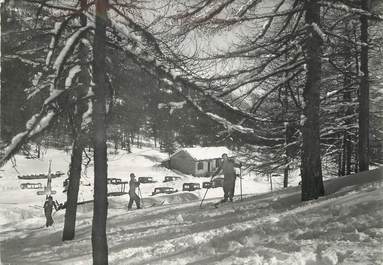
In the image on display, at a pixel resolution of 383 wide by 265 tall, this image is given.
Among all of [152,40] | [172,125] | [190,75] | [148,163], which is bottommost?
[148,163]

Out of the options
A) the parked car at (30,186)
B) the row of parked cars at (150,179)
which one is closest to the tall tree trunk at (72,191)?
the parked car at (30,186)

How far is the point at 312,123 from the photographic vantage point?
10516 mm

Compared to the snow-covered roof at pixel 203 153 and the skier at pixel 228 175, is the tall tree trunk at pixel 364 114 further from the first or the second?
the snow-covered roof at pixel 203 153

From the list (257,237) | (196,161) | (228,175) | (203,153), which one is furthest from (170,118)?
(203,153)

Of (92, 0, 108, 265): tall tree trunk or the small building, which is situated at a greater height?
(92, 0, 108, 265): tall tree trunk

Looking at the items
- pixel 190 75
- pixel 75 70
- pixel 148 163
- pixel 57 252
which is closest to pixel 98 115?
pixel 75 70

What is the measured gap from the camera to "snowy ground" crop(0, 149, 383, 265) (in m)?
6.20

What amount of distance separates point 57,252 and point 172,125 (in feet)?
17.1

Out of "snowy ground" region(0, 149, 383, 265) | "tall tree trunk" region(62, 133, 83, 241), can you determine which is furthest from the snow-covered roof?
"tall tree trunk" region(62, 133, 83, 241)

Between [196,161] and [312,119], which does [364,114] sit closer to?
[312,119]

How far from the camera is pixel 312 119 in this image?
10.5 m

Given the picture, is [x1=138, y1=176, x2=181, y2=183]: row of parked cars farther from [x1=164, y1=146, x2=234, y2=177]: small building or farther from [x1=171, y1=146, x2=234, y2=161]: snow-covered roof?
[x1=171, y1=146, x2=234, y2=161]: snow-covered roof

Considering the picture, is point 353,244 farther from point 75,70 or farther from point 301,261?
point 75,70

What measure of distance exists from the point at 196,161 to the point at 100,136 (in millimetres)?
54809
